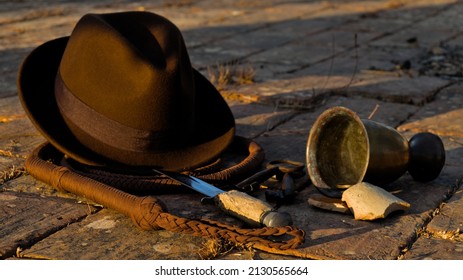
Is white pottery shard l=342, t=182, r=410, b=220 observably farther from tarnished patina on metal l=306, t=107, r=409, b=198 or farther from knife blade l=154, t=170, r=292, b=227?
knife blade l=154, t=170, r=292, b=227

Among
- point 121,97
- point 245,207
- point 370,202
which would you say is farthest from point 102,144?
point 370,202

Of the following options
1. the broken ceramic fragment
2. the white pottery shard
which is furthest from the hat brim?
the white pottery shard

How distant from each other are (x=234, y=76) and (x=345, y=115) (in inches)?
115

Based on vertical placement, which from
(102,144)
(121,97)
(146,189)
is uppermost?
(121,97)

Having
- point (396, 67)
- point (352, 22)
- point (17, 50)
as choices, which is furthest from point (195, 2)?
point (396, 67)

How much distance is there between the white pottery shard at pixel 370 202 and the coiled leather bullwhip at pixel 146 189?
40 centimetres

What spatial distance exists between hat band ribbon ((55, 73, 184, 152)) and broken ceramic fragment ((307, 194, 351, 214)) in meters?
0.94

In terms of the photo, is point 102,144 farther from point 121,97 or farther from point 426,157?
point 426,157

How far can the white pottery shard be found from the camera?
13.4ft

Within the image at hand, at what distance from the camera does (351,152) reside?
4.69 meters

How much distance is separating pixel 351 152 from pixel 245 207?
2.93 ft

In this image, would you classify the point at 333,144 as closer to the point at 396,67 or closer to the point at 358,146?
the point at 358,146

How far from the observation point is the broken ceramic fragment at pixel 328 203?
4.22 m

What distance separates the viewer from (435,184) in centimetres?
470
